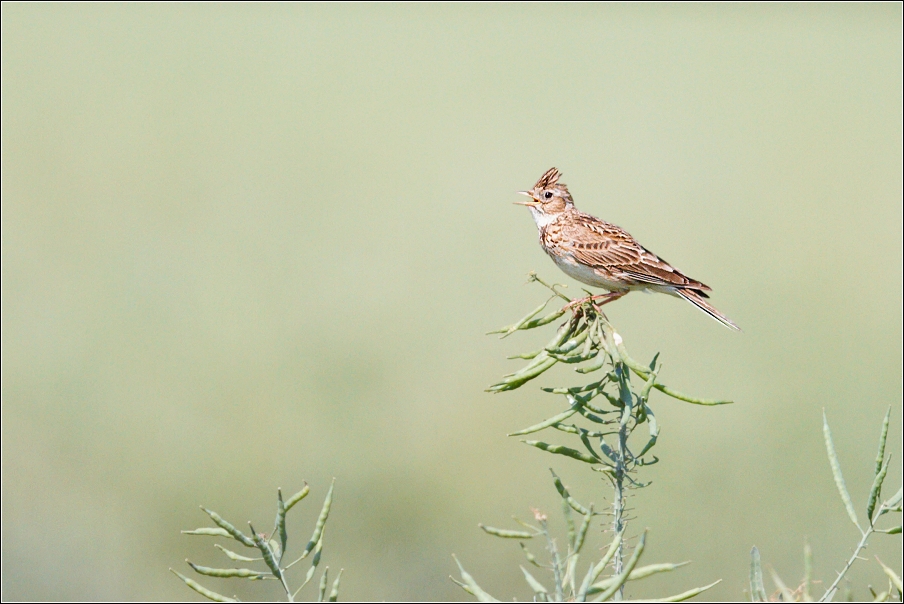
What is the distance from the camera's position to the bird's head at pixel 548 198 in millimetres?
5520

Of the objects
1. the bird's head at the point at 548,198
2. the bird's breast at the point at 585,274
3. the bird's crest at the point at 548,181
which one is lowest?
the bird's breast at the point at 585,274

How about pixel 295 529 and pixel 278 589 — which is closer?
pixel 278 589

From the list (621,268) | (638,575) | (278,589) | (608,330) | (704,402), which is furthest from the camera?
(278,589)

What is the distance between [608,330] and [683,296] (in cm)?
305

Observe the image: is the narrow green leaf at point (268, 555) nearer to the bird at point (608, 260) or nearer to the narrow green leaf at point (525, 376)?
the narrow green leaf at point (525, 376)

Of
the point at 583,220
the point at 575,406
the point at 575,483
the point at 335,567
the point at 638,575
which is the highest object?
the point at 583,220

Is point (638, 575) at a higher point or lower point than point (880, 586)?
higher

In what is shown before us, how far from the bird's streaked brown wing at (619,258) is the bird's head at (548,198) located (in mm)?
251

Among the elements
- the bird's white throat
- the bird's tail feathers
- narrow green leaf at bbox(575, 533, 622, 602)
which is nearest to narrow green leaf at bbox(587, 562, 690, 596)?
narrow green leaf at bbox(575, 533, 622, 602)

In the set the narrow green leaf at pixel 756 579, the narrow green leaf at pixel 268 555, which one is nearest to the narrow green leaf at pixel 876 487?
the narrow green leaf at pixel 756 579

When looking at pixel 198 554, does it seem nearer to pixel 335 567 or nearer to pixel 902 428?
pixel 335 567

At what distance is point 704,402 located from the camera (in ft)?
5.44

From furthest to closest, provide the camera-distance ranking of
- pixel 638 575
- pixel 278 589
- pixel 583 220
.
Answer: pixel 278 589, pixel 583 220, pixel 638 575

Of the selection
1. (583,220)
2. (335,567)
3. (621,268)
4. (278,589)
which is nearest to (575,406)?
(621,268)
